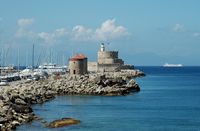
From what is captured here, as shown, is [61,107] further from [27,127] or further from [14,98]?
[27,127]

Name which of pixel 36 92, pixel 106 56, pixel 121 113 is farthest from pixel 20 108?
pixel 106 56

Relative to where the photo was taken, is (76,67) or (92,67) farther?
(92,67)

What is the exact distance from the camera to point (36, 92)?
163ft

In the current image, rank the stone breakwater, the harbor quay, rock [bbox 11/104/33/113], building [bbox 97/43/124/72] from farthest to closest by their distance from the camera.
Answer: building [bbox 97/43/124/72] < rock [bbox 11/104/33/113] < the harbor quay < the stone breakwater

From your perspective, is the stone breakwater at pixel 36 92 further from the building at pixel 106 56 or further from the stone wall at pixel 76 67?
the building at pixel 106 56

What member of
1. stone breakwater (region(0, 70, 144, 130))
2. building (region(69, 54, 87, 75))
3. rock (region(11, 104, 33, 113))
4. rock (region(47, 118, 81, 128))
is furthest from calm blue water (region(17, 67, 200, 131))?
building (region(69, 54, 87, 75))

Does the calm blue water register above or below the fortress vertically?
below

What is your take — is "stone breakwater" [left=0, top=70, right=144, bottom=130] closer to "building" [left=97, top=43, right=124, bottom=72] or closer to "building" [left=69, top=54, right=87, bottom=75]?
"building" [left=69, top=54, right=87, bottom=75]

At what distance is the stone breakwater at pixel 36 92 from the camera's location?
32.7 meters

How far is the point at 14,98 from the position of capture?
40.1 metres

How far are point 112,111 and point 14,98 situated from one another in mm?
7496

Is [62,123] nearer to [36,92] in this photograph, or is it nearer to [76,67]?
[36,92]

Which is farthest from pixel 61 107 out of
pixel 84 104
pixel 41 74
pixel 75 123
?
pixel 41 74

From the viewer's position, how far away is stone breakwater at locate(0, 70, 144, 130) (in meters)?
32.7
